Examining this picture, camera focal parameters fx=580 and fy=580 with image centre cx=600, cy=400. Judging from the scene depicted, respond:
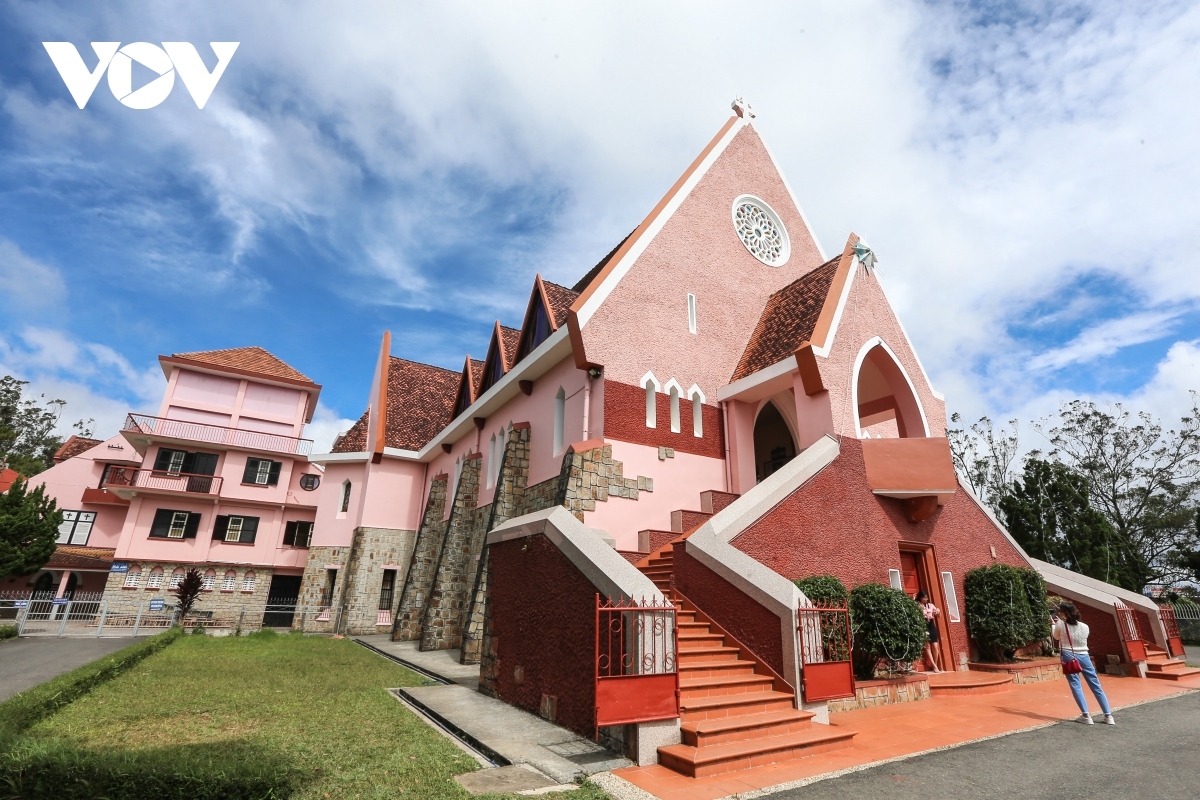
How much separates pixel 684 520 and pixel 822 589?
4014 millimetres

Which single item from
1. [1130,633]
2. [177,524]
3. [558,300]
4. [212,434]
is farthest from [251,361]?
[1130,633]

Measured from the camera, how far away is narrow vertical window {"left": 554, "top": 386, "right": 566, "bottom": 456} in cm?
1416

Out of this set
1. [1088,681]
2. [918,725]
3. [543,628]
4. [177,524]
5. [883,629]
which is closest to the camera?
[918,725]

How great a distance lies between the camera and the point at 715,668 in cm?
728

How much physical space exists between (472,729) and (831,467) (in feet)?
25.2

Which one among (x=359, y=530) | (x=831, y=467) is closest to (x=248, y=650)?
(x=359, y=530)

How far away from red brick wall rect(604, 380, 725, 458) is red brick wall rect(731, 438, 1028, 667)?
3385 mm

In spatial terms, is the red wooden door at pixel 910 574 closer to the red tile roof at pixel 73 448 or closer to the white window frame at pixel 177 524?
the white window frame at pixel 177 524

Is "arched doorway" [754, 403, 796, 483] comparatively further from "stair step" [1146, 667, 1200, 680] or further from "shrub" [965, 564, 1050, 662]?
"stair step" [1146, 667, 1200, 680]

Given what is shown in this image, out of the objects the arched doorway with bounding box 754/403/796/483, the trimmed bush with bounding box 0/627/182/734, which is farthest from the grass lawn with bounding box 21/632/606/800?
the arched doorway with bounding box 754/403/796/483

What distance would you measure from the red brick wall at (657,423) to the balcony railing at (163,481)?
24121mm

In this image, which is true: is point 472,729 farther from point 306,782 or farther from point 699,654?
point 699,654

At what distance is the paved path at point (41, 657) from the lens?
959 cm

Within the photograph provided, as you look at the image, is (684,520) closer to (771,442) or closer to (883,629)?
(883,629)
